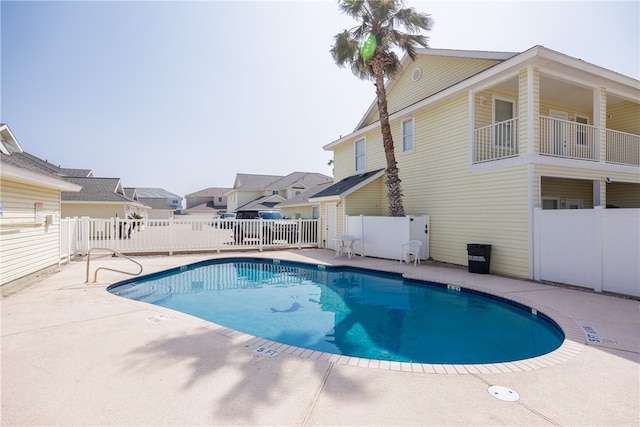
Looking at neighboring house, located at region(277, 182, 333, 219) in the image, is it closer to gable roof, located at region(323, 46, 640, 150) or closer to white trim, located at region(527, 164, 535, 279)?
gable roof, located at region(323, 46, 640, 150)

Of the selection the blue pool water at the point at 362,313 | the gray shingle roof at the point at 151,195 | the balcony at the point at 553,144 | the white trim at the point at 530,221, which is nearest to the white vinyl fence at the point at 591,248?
the white trim at the point at 530,221

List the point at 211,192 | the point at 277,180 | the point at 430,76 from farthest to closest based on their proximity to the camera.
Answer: the point at 211,192, the point at 277,180, the point at 430,76

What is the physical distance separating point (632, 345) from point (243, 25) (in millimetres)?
13246

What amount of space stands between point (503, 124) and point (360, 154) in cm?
768

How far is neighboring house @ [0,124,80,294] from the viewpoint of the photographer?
21.4 ft

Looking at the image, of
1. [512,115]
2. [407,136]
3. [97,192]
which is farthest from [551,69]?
[97,192]

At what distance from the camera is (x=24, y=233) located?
24.6 ft

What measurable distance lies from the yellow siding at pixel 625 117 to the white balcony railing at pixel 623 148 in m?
0.90

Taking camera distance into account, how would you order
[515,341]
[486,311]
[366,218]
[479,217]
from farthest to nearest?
[366,218], [479,217], [486,311], [515,341]

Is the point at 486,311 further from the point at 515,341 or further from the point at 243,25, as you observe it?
the point at 243,25

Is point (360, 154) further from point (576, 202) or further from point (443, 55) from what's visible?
point (576, 202)

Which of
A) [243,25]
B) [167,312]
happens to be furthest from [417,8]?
[167,312]

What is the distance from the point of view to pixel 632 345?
4.09 metres

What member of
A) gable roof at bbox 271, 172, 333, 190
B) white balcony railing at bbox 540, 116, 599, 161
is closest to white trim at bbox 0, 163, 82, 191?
white balcony railing at bbox 540, 116, 599, 161
